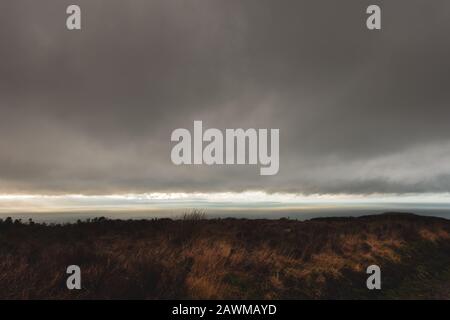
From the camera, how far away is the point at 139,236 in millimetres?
11828

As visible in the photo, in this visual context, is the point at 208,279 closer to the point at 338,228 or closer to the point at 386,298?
the point at 386,298

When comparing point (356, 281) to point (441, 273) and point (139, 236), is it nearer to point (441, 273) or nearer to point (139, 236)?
point (441, 273)

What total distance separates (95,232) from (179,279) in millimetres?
5642

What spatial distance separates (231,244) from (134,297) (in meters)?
4.39

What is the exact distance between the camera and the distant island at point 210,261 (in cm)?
730

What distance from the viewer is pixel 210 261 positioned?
8.93 metres

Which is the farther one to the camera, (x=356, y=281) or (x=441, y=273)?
(x=441, y=273)

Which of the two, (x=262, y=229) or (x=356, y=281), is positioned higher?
(x=262, y=229)

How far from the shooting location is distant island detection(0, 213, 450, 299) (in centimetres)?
730
